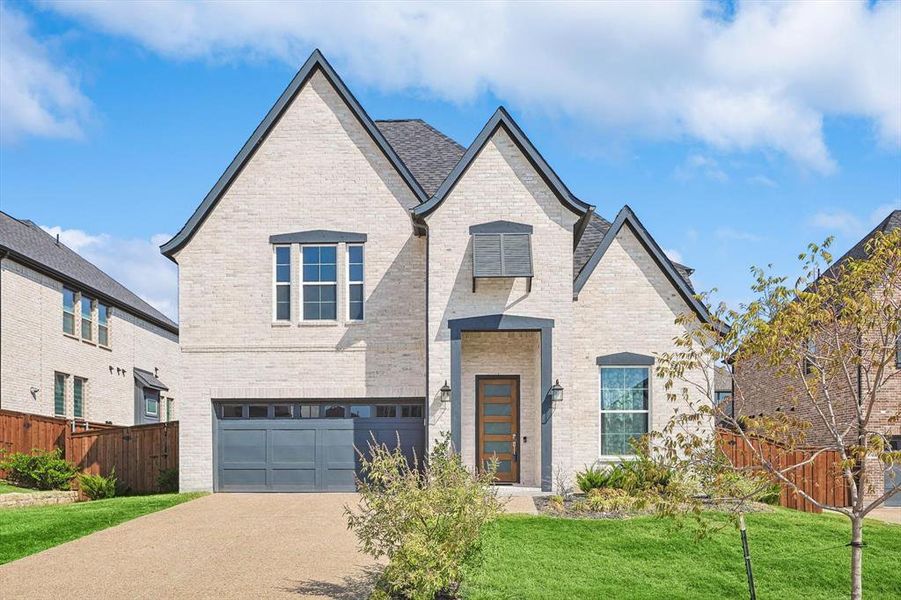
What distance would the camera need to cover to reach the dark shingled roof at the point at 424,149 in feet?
74.5

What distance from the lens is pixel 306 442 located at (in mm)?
20719

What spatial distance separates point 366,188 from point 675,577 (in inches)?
476

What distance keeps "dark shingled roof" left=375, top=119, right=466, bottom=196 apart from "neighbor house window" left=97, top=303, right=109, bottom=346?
42.6ft

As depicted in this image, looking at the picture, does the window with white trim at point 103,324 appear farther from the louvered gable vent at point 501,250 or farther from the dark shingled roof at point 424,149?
the louvered gable vent at point 501,250

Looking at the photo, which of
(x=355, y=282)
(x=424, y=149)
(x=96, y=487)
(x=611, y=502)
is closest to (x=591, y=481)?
(x=611, y=502)

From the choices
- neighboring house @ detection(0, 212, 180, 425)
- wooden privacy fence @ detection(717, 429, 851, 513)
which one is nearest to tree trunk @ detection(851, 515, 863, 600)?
wooden privacy fence @ detection(717, 429, 851, 513)

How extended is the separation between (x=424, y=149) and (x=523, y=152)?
4.88 metres

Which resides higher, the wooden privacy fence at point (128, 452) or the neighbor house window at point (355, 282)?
the neighbor house window at point (355, 282)

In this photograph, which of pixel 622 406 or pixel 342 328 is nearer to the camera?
pixel 622 406

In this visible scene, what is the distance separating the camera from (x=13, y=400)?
82.9 feet

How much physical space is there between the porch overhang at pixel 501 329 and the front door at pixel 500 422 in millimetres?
1256

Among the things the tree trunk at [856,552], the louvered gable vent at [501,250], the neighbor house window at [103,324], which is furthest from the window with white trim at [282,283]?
the tree trunk at [856,552]

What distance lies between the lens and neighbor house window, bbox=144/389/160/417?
35.1 meters

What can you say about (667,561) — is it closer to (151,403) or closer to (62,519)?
(62,519)
